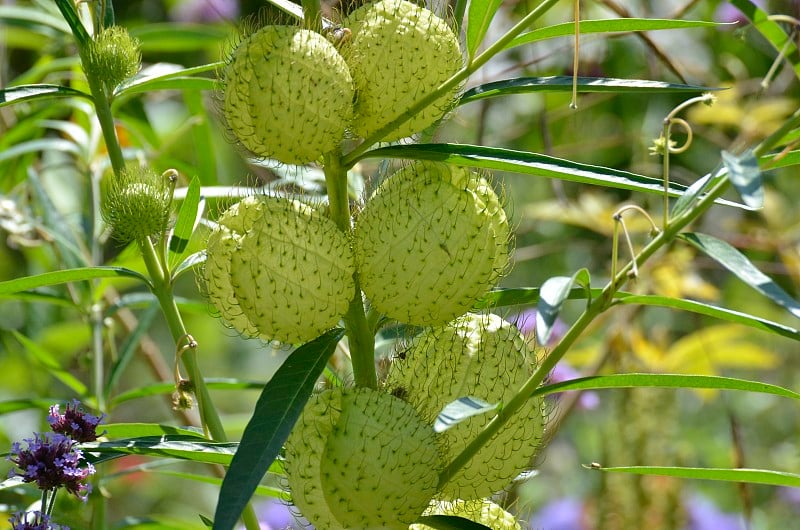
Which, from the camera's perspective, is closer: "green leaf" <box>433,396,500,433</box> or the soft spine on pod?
"green leaf" <box>433,396,500,433</box>

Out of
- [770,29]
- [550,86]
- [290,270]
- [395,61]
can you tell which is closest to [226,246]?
[290,270]

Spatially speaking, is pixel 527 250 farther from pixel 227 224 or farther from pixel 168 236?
pixel 227 224

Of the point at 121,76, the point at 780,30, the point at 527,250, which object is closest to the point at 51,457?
the point at 121,76

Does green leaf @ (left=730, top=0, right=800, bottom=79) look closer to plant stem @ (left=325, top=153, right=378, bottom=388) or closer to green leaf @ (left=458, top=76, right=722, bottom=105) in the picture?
green leaf @ (left=458, top=76, right=722, bottom=105)

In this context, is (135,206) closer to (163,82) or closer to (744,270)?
(163,82)

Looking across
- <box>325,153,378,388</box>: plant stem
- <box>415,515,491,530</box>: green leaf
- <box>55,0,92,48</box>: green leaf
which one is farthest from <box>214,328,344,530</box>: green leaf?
<box>55,0,92,48</box>: green leaf

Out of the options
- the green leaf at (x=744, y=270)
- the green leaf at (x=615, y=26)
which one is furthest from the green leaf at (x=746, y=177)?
the green leaf at (x=615, y=26)

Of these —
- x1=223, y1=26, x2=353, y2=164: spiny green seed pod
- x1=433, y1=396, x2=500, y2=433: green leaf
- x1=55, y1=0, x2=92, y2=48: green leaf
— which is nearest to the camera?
x1=433, y1=396, x2=500, y2=433: green leaf
